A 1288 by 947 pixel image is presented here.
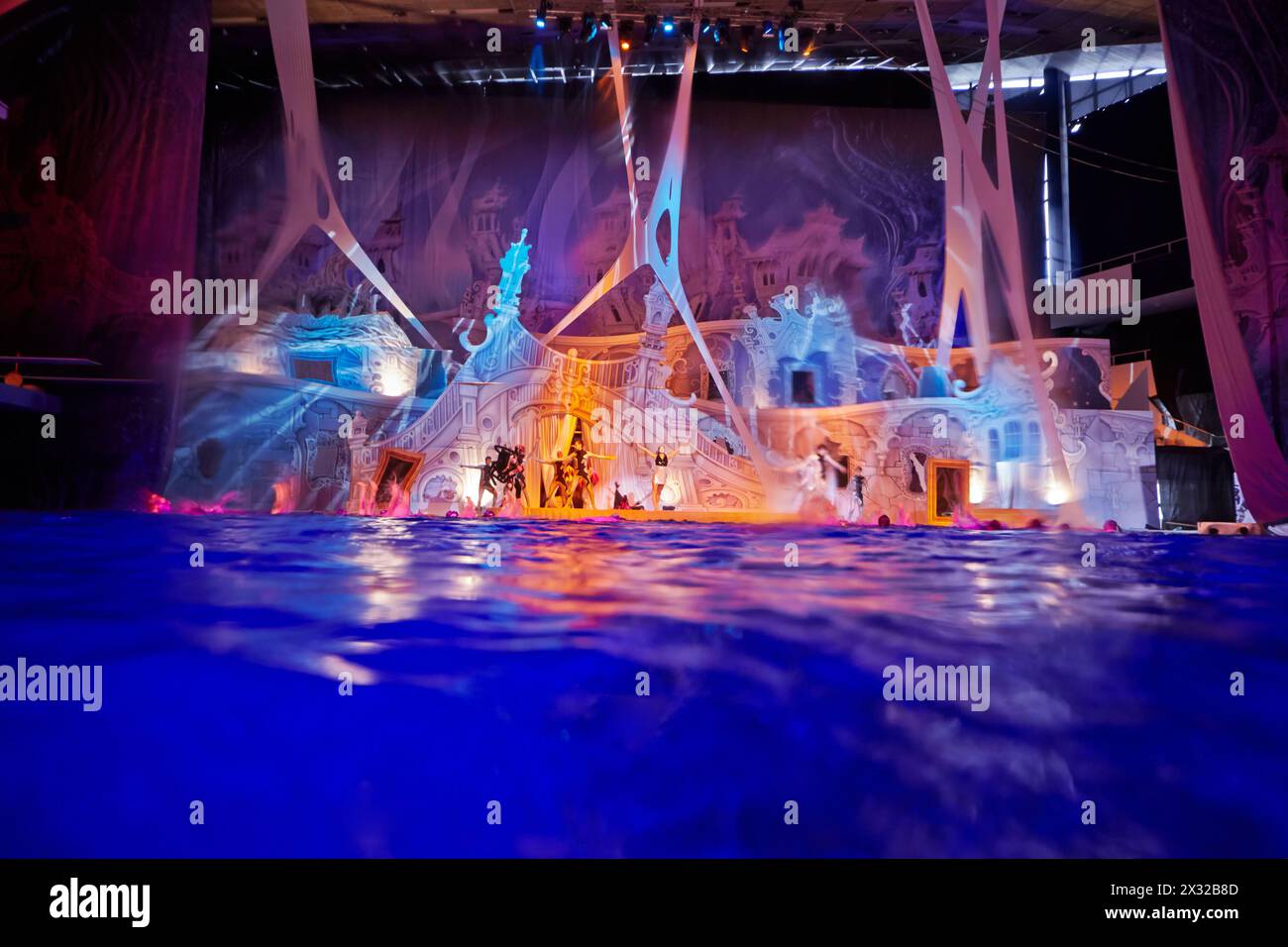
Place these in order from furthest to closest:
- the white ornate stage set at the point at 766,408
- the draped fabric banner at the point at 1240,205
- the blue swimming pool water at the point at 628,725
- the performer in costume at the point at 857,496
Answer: the performer in costume at the point at 857,496 → the white ornate stage set at the point at 766,408 → the draped fabric banner at the point at 1240,205 → the blue swimming pool water at the point at 628,725

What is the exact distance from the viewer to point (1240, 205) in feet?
23.5

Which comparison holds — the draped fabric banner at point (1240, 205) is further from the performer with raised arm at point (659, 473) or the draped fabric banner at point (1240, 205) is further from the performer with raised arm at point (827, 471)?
the performer with raised arm at point (659, 473)

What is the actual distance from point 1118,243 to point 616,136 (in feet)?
22.1

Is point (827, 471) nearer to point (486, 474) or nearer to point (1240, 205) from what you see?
point (486, 474)

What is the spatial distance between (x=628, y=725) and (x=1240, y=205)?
→ 8564 millimetres

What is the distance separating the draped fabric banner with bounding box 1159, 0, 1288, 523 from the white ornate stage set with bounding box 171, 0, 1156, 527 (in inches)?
73.5

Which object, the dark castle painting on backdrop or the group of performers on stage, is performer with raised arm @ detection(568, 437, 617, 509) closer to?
the group of performers on stage

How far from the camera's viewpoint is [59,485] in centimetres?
781

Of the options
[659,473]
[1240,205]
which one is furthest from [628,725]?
[1240,205]

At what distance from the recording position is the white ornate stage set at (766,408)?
900 cm

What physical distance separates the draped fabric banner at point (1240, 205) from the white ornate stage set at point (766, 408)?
1.87 m

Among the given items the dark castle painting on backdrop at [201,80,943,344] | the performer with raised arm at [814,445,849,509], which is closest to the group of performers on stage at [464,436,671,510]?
the dark castle painting on backdrop at [201,80,943,344]

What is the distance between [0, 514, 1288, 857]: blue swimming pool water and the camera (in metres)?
1.31

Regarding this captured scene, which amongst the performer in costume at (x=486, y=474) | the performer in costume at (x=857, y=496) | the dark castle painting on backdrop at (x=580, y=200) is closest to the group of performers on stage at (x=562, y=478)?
the performer in costume at (x=486, y=474)
